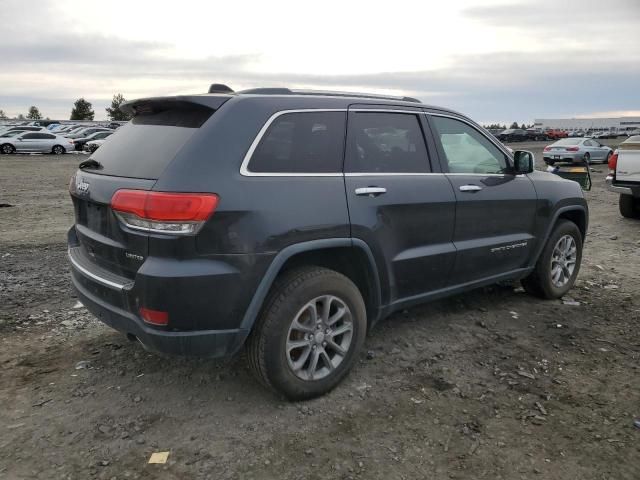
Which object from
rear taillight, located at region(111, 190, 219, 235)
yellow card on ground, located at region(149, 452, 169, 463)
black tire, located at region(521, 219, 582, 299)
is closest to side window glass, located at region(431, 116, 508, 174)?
black tire, located at region(521, 219, 582, 299)

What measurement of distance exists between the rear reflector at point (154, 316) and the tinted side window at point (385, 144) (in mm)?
1462

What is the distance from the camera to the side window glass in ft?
14.1

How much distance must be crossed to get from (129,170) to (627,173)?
30.2 feet

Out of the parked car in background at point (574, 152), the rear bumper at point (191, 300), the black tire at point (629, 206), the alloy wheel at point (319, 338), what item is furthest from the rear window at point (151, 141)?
the parked car in background at point (574, 152)

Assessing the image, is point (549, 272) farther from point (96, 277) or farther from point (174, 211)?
point (96, 277)

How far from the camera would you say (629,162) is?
966cm

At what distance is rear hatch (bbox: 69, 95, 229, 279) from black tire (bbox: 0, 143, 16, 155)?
3208cm

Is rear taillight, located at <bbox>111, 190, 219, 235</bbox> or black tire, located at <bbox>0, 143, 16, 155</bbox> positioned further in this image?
black tire, located at <bbox>0, 143, 16, 155</bbox>

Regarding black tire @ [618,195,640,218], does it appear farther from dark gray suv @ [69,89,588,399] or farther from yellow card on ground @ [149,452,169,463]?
yellow card on ground @ [149,452,169,463]

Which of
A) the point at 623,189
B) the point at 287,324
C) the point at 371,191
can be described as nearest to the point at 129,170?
the point at 287,324

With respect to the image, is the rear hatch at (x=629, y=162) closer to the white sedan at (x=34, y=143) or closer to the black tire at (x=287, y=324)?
the black tire at (x=287, y=324)

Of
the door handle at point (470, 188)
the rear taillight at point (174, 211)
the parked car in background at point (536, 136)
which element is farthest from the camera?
the parked car in background at point (536, 136)

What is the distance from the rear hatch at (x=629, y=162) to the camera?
9555 mm

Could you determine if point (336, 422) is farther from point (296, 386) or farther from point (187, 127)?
point (187, 127)
